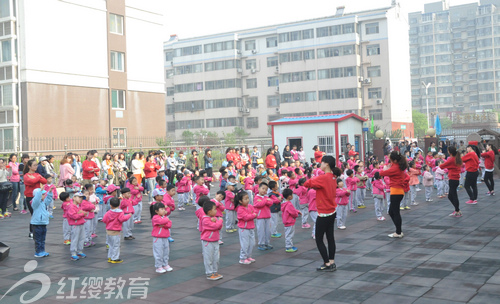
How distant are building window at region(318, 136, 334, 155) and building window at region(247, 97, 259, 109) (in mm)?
42004

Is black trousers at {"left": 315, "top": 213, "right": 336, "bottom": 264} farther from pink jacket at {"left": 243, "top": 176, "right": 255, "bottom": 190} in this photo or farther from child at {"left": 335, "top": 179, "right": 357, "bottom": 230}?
pink jacket at {"left": 243, "top": 176, "right": 255, "bottom": 190}

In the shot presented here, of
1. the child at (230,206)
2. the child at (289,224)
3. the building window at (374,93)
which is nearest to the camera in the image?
the child at (289,224)

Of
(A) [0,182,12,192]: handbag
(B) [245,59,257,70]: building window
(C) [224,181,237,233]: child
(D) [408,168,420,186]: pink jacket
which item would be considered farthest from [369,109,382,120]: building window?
(C) [224,181,237,233]: child

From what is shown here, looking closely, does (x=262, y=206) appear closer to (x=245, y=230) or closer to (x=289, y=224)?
(x=289, y=224)

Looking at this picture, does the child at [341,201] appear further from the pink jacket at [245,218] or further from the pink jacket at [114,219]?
the pink jacket at [114,219]

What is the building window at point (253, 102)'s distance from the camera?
68.0 meters

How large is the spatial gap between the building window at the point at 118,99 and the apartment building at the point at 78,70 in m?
0.07

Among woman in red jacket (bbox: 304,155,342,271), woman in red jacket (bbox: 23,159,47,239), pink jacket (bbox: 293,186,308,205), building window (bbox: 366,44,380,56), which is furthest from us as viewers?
building window (bbox: 366,44,380,56)

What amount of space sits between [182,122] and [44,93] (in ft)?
134

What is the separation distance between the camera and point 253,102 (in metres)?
68.3

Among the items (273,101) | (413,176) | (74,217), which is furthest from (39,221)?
(273,101)

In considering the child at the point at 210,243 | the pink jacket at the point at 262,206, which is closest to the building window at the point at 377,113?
the pink jacket at the point at 262,206
